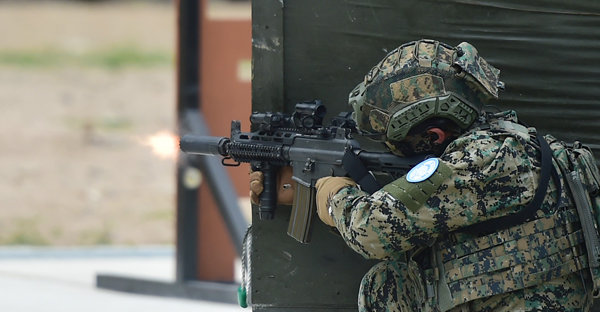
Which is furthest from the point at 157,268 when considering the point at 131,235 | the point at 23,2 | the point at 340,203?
the point at 23,2

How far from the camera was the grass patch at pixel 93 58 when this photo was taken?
24.1 metres

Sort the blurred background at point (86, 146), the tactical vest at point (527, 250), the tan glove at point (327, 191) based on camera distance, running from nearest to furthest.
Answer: the tactical vest at point (527, 250) → the tan glove at point (327, 191) → the blurred background at point (86, 146)

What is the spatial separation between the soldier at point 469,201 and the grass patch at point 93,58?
2067 cm

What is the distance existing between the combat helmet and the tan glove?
0.88ft

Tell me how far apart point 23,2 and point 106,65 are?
23.4 ft

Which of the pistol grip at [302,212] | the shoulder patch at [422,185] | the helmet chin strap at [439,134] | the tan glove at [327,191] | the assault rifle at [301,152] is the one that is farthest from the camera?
the pistol grip at [302,212]

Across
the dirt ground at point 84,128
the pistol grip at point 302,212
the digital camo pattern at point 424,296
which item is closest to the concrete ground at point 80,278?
the dirt ground at point 84,128

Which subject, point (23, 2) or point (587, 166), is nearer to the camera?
point (587, 166)

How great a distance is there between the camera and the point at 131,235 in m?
12.3

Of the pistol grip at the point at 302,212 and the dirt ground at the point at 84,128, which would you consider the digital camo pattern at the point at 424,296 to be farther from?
the dirt ground at the point at 84,128

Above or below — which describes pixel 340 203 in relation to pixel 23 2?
below

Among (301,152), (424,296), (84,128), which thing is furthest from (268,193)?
(84,128)

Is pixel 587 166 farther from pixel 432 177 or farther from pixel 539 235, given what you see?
pixel 432 177

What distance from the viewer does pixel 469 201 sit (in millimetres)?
3473
